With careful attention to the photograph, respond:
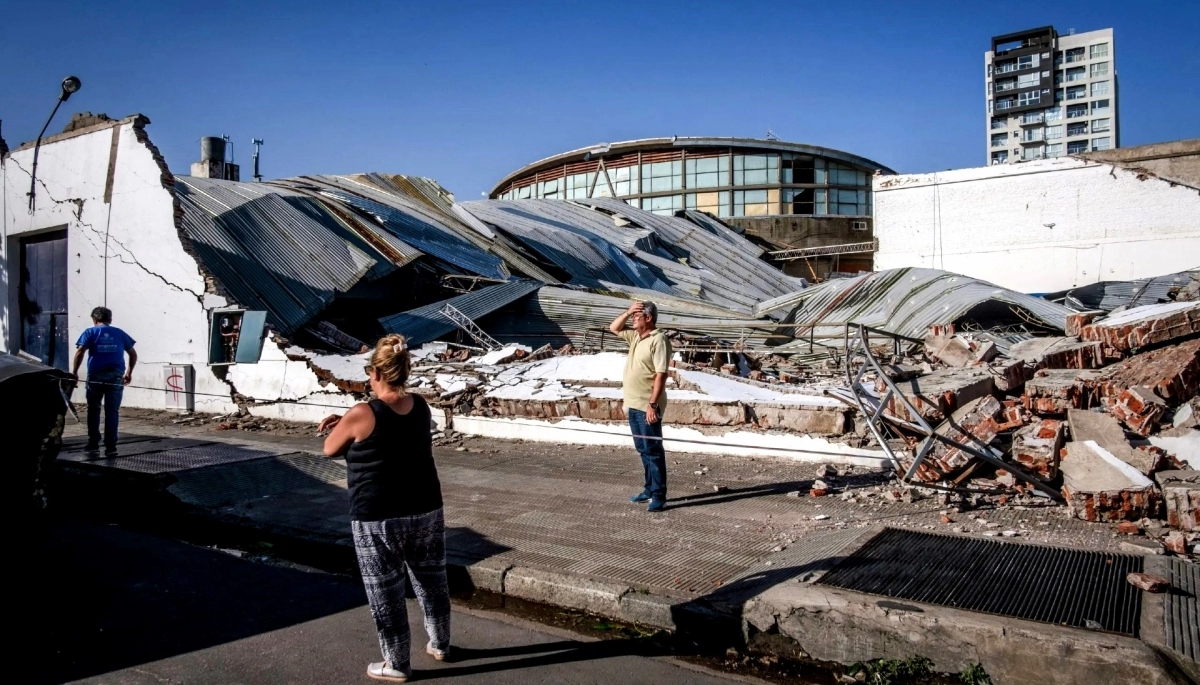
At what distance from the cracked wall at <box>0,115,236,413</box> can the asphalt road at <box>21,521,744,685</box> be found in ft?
24.5

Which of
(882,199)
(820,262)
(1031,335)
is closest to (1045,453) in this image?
(1031,335)

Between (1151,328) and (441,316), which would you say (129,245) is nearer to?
(441,316)

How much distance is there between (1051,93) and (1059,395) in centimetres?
9831

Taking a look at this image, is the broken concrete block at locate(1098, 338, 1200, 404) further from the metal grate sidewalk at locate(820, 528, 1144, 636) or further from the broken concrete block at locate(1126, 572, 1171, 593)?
the broken concrete block at locate(1126, 572, 1171, 593)

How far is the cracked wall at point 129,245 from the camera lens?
40.1ft

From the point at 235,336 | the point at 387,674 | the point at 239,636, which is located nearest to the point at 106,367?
the point at 235,336

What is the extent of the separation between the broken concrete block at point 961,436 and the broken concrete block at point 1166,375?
0.98m

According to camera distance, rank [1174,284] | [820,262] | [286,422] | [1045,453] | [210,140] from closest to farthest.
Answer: [1045,453]
[286,422]
[1174,284]
[210,140]
[820,262]

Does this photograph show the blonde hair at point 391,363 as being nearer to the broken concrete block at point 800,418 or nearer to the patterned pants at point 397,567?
the patterned pants at point 397,567

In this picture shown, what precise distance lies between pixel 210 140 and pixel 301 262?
1230 centimetres

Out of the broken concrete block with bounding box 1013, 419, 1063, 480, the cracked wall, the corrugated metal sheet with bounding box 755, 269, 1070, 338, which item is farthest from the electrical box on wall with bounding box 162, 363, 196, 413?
the broken concrete block with bounding box 1013, 419, 1063, 480

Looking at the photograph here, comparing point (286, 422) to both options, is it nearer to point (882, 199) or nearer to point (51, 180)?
point (51, 180)

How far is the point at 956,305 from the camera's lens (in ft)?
43.7

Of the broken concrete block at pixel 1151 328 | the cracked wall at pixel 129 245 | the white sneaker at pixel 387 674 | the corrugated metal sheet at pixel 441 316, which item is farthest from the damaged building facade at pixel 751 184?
the white sneaker at pixel 387 674
